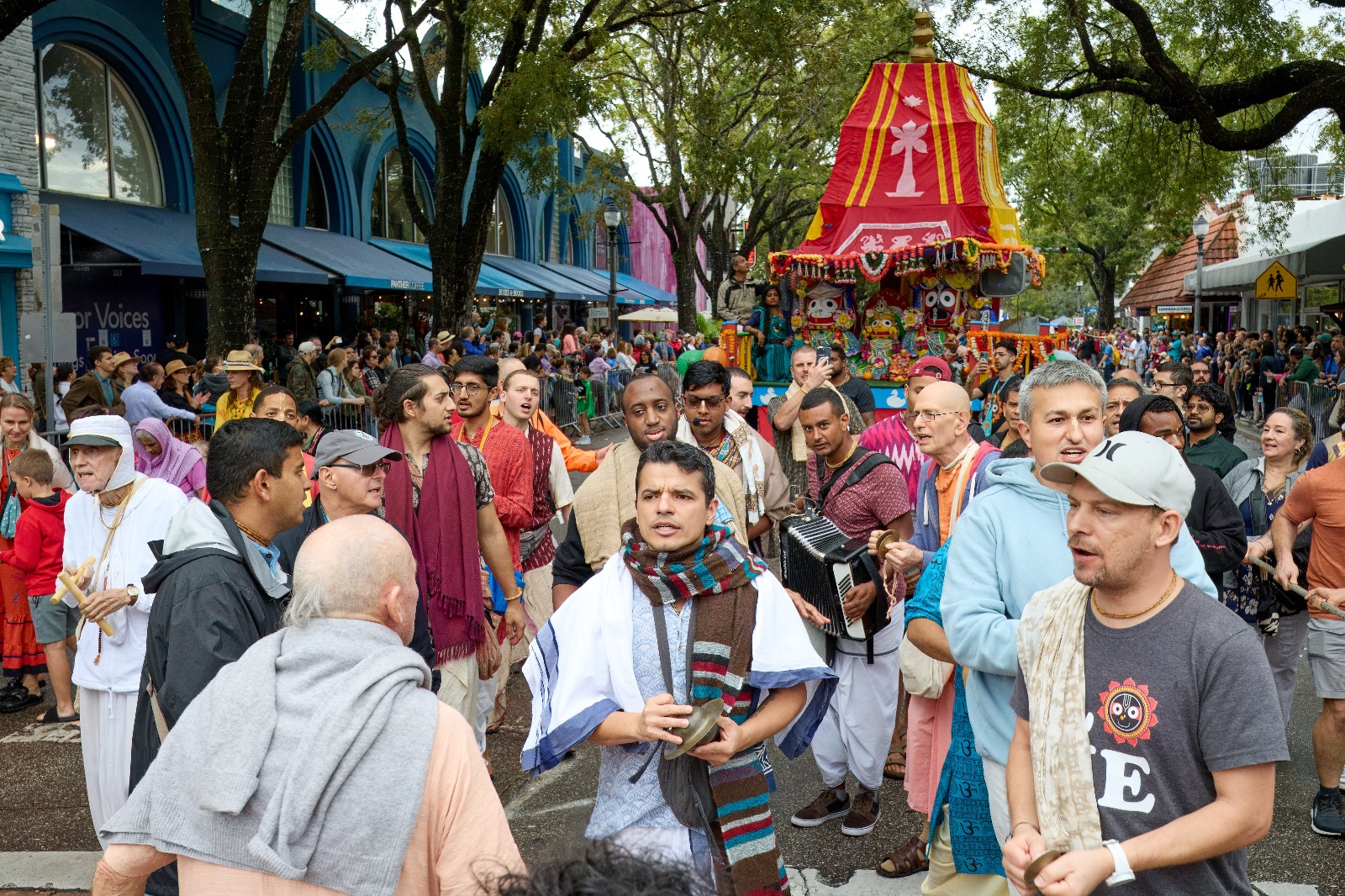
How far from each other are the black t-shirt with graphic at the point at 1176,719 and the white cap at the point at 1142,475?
22cm

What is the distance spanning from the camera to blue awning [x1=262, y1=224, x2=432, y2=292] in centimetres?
2075

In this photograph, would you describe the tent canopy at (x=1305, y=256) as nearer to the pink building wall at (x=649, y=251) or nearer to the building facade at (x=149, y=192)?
the building facade at (x=149, y=192)

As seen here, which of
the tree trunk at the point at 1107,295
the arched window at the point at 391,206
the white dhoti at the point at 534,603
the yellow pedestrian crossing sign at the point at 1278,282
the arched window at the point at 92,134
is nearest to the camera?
the white dhoti at the point at 534,603

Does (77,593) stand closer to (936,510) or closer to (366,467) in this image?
(366,467)

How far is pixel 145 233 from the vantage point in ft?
55.2

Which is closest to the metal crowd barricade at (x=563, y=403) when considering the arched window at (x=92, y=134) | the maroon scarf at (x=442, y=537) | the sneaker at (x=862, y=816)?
the arched window at (x=92, y=134)

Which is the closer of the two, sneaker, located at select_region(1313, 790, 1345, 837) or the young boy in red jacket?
sneaker, located at select_region(1313, 790, 1345, 837)

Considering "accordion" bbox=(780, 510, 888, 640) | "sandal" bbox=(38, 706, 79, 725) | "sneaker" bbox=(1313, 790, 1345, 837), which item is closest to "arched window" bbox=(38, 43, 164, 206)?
"sandal" bbox=(38, 706, 79, 725)

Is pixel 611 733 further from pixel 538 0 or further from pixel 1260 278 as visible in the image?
pixel 1260 278

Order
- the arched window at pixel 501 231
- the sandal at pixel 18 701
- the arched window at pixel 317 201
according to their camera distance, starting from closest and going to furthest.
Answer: the sandal at pixel 18 701 → the arched window at pixel 317 201 → the arched window at pixel 501 231

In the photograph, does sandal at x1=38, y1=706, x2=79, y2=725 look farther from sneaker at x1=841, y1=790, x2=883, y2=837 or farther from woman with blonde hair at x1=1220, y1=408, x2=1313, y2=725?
woman with blonde hair at x1=1220, y1=408, x2=1313, y2=725

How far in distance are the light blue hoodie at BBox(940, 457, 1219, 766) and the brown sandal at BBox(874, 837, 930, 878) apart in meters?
1.52

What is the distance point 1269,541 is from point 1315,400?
14.3 m

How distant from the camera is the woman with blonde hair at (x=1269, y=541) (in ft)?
18.3
